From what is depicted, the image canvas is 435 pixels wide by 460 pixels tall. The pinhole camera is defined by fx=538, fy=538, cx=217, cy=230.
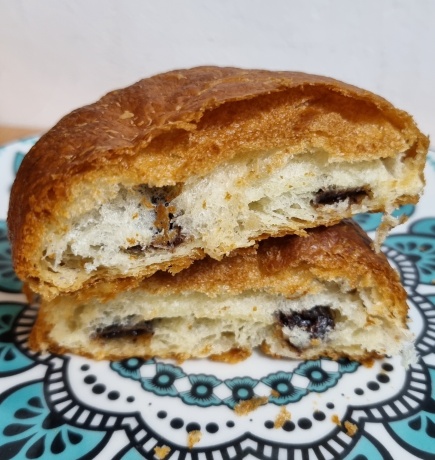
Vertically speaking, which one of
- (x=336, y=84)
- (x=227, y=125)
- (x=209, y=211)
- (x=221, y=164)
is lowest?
(x=209, y=211)

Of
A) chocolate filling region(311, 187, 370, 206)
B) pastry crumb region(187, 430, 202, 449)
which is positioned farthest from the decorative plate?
chocolate filling region(311, 187, 370, 206)

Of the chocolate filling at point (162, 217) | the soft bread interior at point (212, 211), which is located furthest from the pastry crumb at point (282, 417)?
the chocolate filling at point (162, 217)

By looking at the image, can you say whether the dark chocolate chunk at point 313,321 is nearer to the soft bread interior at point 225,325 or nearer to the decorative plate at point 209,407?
the soft bread interior at point 225,325

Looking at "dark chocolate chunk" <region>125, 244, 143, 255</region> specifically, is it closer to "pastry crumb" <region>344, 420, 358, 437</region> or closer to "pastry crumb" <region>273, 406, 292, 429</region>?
"pastry crumb" <region>273, 406, 292, 429</region>

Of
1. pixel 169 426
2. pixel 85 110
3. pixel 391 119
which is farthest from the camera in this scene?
pixel 85 110

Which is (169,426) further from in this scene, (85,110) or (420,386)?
(85,110)

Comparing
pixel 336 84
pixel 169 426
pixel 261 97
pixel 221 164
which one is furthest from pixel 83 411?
pixel 336 84

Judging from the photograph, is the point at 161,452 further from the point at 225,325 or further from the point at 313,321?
the point at 313,321
